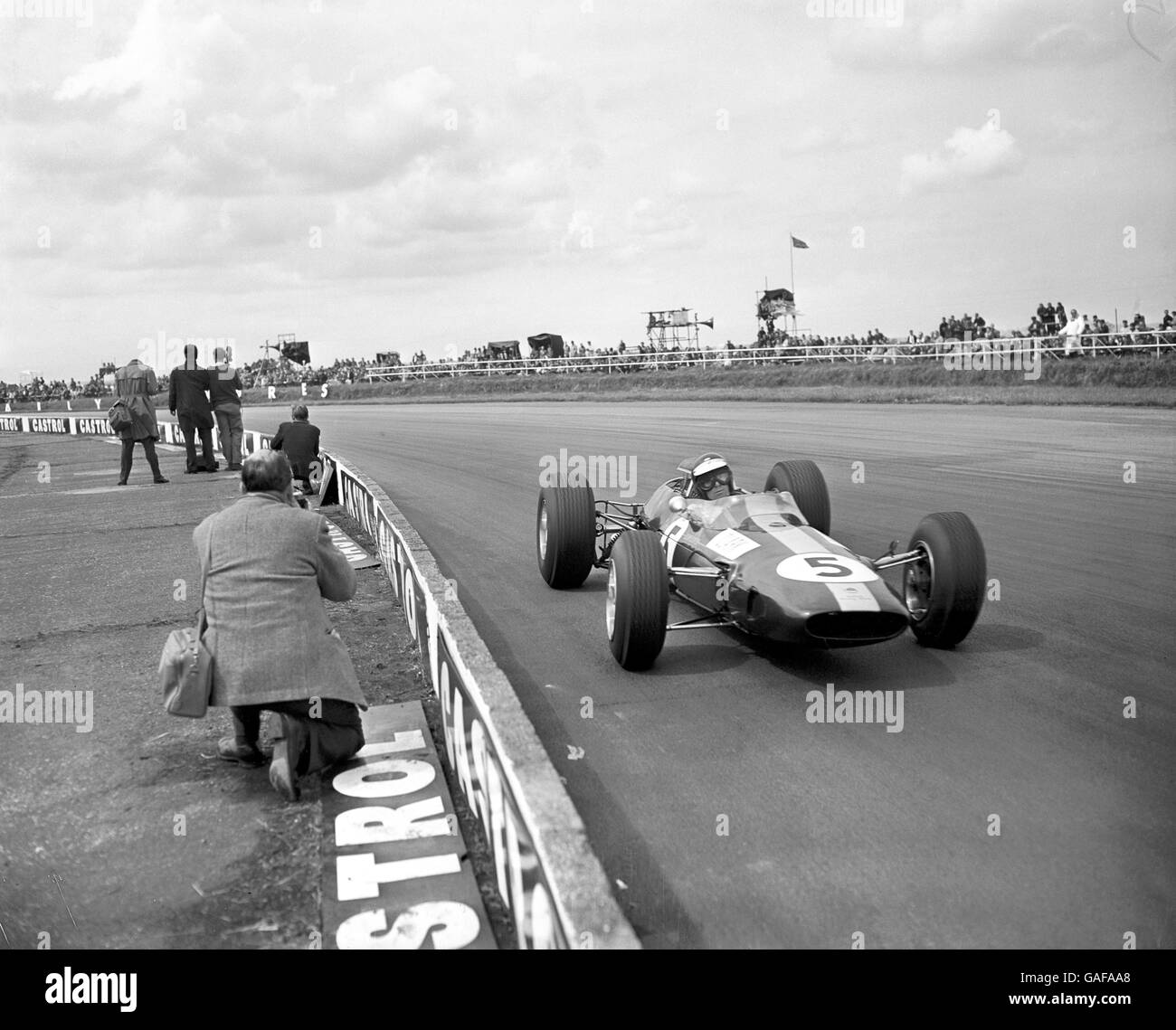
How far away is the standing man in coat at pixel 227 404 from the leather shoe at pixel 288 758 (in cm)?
1210

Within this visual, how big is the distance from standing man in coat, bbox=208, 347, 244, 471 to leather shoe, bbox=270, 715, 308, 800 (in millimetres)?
12098

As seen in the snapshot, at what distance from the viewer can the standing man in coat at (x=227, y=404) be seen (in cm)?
1558

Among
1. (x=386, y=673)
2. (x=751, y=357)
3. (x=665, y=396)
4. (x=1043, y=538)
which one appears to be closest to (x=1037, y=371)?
(x=665, y=396)

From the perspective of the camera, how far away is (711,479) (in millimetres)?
7270

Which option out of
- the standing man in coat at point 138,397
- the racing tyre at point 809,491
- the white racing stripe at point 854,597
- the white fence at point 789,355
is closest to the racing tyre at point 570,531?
the racing tyre at point 809,491

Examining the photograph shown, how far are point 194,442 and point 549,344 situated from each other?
35712 mm

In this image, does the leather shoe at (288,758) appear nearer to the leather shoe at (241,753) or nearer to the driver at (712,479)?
the leather shoe at (241,753)

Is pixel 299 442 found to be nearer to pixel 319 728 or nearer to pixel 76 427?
pixel 319 728
